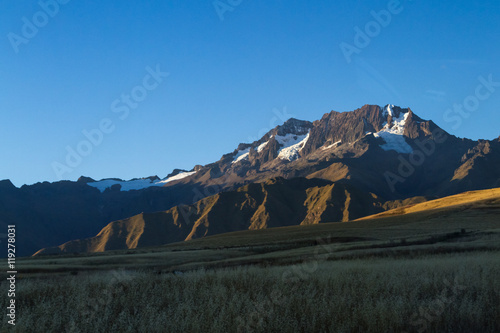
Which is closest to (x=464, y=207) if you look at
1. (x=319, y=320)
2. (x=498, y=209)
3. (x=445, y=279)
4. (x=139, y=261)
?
(x=498, y=209)

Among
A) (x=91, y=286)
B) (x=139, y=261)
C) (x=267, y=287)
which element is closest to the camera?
(x=267, y=287)

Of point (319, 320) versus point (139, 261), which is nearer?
point (319, 320)

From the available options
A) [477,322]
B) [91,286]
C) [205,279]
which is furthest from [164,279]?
[477,322]

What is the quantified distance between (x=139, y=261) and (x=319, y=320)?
120 ft

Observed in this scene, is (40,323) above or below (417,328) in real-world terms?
above

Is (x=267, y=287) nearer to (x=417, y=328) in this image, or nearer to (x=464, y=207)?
(x=417, y=328)

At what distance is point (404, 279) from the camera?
1435 centimetres

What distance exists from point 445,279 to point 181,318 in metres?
9.16

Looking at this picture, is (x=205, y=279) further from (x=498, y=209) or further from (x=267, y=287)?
(x=498, y=209)

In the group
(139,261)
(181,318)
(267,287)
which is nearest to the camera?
(181,318)

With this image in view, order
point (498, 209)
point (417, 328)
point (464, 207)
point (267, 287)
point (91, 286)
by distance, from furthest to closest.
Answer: point (464, 207)
point (498, 209)
point (91, 286)
point (267, 287)
point (417, 328)

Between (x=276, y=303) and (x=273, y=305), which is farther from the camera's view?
(x=276, y=303)

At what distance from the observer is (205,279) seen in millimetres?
15930

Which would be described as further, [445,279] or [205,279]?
[205,279]
